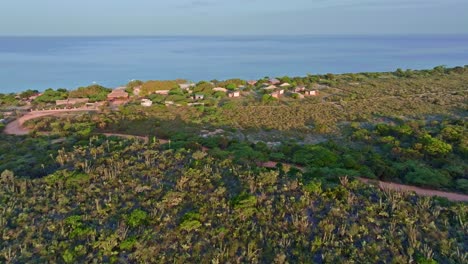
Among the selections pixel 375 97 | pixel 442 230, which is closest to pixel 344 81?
pixel 375 97

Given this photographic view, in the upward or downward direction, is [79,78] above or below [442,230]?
below

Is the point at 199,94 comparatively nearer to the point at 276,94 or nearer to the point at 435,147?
the point at 276,94

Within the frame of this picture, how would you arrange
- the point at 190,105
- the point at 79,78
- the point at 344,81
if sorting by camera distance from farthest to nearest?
the point at 79,78 → the point at 344,81 → the point at 190,105

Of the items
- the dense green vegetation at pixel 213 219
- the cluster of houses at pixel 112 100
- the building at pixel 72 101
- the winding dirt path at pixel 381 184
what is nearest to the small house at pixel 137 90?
the cluster of houses at pixel 112 100

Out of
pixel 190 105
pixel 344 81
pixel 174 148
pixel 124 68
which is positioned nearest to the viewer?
pixel 174 148

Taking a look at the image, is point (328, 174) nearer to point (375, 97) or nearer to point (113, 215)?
point (113, 215)

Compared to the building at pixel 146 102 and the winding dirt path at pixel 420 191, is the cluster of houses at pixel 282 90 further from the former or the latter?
the winding dirt path at pixel 420 191
